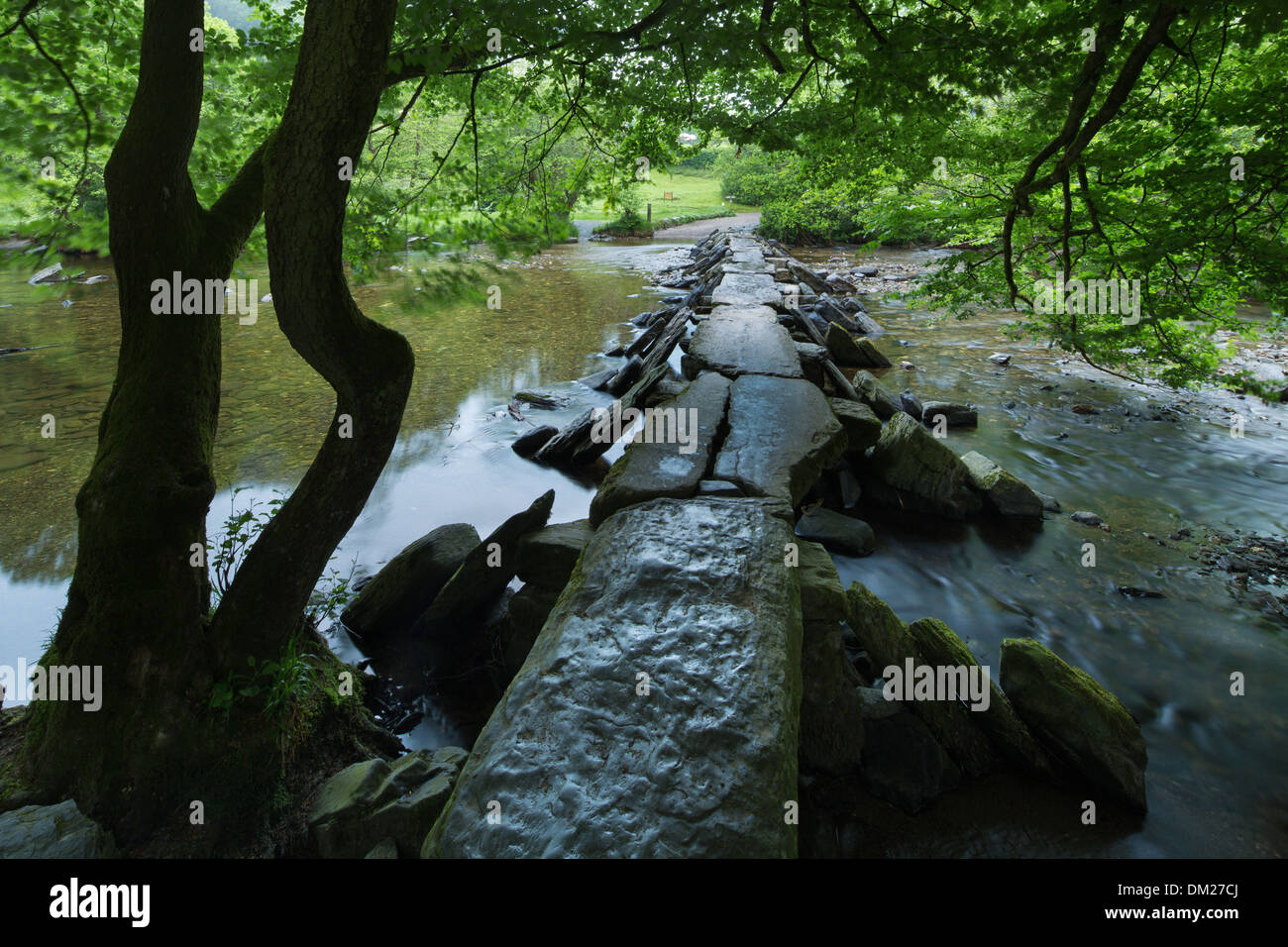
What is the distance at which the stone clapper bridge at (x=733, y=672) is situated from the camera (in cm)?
205

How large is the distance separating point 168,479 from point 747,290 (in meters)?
11.5

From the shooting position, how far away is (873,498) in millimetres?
6891

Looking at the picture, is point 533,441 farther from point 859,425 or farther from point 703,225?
point 703,225

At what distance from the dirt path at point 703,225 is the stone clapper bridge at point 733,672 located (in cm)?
3147

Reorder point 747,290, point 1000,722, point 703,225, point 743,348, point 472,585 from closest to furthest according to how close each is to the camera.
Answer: point 1000,722
point 472,585
point 743,348
point 747,290
point 703,225

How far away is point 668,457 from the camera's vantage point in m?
4.77

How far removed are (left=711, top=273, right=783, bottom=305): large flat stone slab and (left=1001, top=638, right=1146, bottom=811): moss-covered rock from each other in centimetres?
897

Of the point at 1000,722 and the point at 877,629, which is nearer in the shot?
the point at 1000,722

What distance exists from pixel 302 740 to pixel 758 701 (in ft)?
8.25

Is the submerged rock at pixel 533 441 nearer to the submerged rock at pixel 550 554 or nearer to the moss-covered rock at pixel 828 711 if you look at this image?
the submerged rock at pixel 550 554

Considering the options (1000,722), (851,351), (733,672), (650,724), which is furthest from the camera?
(851,351)

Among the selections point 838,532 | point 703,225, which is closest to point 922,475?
point 838,532

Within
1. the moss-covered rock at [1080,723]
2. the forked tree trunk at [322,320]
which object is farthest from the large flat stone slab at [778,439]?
the forked tree trunk at [322,320]
